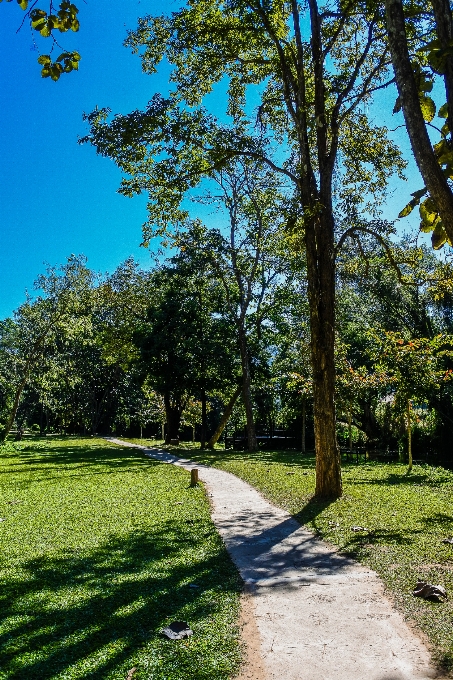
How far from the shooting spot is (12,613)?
13.3 feet

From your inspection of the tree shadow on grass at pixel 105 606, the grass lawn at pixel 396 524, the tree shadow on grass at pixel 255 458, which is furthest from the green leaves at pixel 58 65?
the tree shadow on grass at pixel 255 458

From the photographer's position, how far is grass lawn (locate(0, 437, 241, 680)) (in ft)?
10.6

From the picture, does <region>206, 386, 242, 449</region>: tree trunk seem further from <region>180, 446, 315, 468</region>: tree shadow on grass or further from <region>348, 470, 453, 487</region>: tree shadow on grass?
<region>348, 470, 453, 487</region>: tree shadow on grass

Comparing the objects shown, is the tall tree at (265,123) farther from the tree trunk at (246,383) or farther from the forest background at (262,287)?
the tree trunk at (246,383)

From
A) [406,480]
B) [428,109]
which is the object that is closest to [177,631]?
[428,109]

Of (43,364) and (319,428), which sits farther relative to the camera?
(43,364)

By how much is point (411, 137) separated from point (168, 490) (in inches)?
363

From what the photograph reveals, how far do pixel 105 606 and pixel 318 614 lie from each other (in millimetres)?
1771

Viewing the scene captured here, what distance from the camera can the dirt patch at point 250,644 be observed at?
3107mm

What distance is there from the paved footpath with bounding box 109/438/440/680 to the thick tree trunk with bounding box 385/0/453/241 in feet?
9.02

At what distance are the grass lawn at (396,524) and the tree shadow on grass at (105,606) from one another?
5.08ft

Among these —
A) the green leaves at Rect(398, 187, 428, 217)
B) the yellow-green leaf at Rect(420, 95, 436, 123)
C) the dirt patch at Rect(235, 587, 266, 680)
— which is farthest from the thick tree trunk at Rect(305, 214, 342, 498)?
the green leaves at Rect(398, 187, 428, 217)

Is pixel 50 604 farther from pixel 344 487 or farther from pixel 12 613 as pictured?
pixel 344 487

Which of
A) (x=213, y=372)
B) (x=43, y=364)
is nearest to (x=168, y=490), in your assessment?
(x=213, y=372)
